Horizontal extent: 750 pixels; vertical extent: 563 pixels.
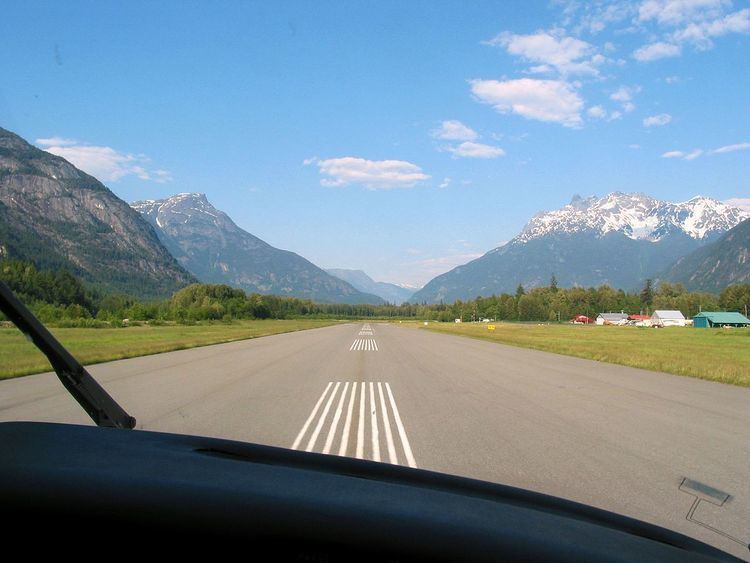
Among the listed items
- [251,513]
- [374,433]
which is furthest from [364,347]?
[251,513]

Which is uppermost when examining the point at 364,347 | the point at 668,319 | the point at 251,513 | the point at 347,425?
the point at 251,513

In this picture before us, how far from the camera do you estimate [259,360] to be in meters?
26.8

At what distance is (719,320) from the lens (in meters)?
131

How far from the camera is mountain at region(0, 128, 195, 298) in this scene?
356 cm

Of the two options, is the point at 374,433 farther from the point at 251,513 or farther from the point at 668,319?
the point at 668,319

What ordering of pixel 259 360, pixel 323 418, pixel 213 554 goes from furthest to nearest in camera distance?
pixel 259 360, pixel 323 418, pixel 213 554

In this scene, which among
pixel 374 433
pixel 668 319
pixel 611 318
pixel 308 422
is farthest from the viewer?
pixel 611 318

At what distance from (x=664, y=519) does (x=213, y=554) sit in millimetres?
5120

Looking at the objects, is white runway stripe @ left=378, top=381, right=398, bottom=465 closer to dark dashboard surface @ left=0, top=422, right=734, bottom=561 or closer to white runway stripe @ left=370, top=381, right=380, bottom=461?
white runway stripe @ left=370, top=381, right=380, bottom=461

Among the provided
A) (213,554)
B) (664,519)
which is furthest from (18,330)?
(664,519)

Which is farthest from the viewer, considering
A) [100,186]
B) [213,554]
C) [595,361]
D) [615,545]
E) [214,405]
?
[595,361]

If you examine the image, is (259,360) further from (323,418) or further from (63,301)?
(63,301)

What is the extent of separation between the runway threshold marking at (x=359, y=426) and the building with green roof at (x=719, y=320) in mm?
135234

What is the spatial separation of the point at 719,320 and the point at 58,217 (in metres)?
146
